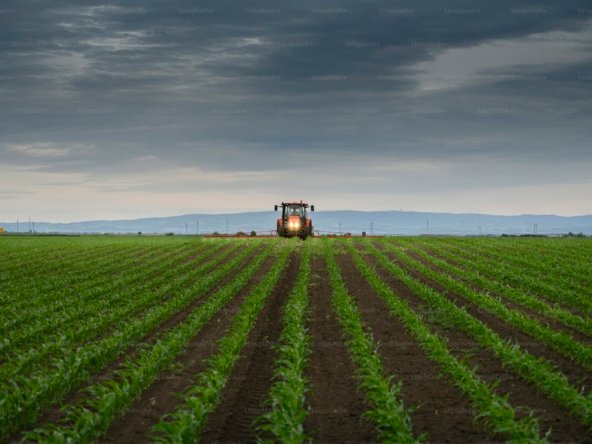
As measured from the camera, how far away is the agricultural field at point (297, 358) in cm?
998

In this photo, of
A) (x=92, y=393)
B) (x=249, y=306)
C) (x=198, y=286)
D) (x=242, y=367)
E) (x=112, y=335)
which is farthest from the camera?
(x=198, y=286)

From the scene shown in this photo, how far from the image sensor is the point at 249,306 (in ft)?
66.3

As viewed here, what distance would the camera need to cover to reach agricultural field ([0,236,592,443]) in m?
9.98

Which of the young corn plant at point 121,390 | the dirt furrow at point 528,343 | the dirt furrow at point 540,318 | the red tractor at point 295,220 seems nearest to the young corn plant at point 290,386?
the young corn plant at point 121,390

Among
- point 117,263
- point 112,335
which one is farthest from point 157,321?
point 117,263

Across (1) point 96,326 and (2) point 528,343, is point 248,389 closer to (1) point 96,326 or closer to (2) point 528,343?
(1) point 96,326

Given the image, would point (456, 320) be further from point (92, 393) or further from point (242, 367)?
point (92, 393)

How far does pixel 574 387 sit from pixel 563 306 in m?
9.83

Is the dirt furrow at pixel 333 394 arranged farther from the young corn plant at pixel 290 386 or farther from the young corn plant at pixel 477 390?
the young corn plant at pixel 477 390

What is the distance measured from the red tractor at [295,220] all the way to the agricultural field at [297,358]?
26.4 metres

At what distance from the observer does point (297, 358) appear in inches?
520

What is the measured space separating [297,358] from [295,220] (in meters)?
42.5

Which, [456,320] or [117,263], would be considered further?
[117,263]

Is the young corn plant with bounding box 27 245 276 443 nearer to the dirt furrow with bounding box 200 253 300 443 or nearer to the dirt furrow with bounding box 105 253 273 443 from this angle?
the dirt furrow with bounding box 105 253 273 443
